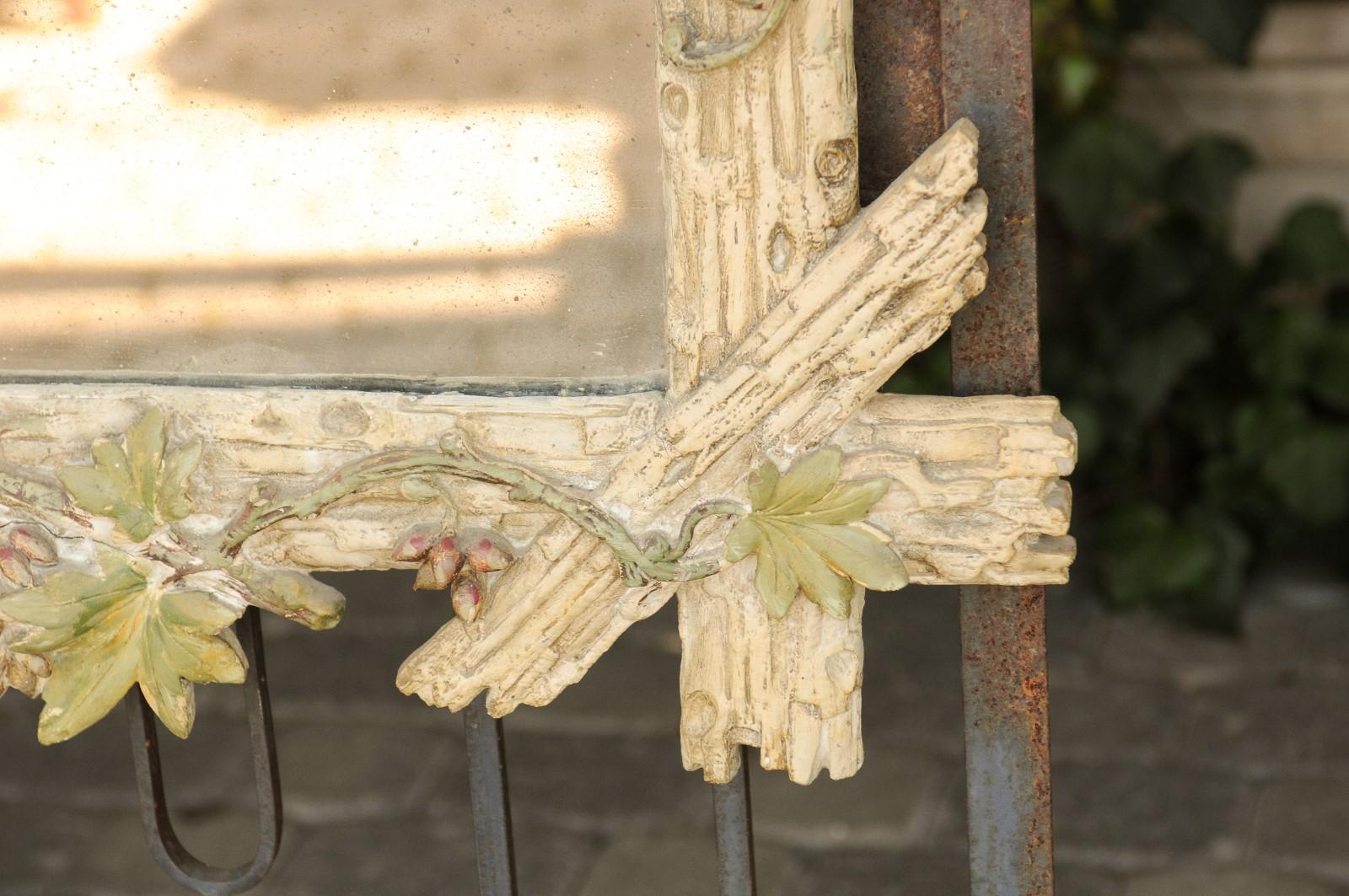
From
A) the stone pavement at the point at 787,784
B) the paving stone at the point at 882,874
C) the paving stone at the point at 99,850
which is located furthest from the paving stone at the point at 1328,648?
the paving stone at the point at 99,850

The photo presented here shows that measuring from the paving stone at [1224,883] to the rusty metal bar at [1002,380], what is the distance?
0.87 m

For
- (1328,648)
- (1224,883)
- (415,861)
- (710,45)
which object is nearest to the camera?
(710,45)

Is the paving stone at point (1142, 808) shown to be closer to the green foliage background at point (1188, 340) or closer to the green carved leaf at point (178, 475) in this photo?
the green foliage background at point (1188, 340)

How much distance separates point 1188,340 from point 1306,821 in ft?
2.11

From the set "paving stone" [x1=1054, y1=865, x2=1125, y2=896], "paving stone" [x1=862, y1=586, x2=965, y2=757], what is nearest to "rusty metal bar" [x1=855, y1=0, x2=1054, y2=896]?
"paving stone" [x1=1054, y1=865, x2=1125, y2=896]

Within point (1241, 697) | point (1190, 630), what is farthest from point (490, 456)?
point (1190, 630)

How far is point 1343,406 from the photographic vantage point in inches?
76.4

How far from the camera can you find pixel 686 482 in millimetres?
603

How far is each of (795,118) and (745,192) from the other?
0.03 m

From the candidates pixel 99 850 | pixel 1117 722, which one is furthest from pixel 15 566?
pixel 1117 722

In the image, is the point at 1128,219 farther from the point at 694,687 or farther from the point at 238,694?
the point at 694,687

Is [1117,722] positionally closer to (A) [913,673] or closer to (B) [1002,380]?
(A) [913,673]

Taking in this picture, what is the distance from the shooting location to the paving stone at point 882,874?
58.3 inches

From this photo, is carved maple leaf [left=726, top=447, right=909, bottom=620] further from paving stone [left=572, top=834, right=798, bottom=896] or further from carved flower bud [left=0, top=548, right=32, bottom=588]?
paving stone [left=572, top=834, right=798, bottom=896]
